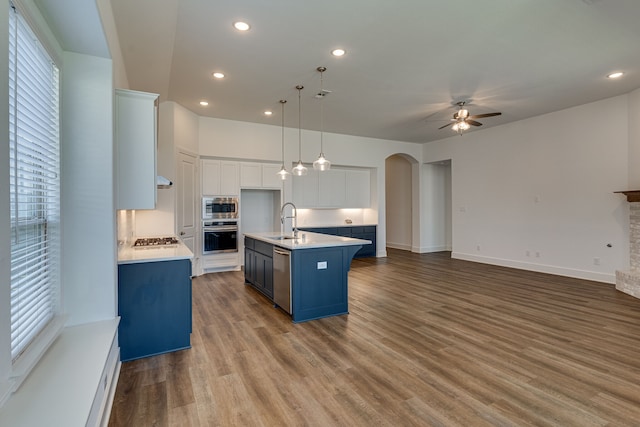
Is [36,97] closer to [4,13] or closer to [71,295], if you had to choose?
[4,13]

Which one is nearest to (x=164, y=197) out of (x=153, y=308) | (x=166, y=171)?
(x=166, y=171)

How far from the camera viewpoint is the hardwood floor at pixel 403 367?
206 cm

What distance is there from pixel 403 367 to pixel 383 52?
3.32m

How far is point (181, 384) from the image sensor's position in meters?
2.41

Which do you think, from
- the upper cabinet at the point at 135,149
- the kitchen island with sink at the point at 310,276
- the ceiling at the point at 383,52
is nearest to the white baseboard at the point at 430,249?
the ceiling at the point at 383,52

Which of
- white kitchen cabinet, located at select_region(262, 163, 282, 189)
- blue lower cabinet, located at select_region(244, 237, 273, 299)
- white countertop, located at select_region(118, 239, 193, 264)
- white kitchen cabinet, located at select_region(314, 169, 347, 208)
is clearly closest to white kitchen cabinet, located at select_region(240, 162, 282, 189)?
white kitchen cabinet, located at select_region(262, 163, 282, 189)

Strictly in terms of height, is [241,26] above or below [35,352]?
above

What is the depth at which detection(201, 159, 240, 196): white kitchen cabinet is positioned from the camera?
6.32 m

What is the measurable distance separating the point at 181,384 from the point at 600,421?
111 inches

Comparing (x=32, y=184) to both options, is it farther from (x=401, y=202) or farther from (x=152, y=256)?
(x=401, y=202)

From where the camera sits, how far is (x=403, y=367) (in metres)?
2.64

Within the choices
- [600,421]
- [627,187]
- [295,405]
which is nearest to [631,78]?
[627,187]

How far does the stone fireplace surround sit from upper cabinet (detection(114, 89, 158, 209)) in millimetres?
6476

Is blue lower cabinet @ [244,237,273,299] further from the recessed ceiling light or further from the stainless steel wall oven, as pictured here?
the recessed ceiling light
